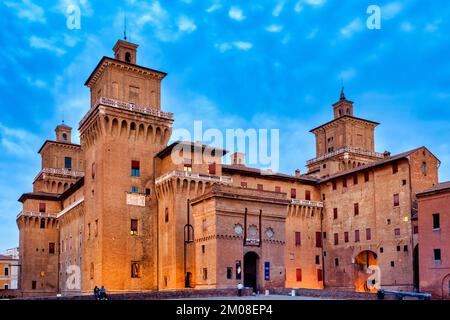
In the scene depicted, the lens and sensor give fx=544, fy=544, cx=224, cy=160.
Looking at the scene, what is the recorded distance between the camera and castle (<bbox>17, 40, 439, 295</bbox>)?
50.1 m

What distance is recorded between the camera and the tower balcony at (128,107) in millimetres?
56531

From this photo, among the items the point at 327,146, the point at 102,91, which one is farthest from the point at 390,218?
the point at 102,91

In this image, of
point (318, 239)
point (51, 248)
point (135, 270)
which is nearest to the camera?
point (135, 270)

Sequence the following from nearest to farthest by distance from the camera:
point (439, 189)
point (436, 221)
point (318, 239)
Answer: point (439, 189), point (436, 221), point (318, 239)

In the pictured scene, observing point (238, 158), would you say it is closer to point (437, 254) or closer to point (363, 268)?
point (363, 268)

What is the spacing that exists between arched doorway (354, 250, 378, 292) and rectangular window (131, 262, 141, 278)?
84.0ft

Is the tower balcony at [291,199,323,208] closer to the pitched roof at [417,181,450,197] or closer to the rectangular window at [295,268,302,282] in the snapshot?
the rectangular window at [295,268,302,282]

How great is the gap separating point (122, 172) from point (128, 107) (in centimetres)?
694

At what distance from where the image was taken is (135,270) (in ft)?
185

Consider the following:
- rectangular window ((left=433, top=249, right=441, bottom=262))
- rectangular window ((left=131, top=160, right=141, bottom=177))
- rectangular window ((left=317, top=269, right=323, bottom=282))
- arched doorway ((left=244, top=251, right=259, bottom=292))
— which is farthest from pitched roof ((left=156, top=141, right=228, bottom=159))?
rectangular window ((left=433, top=249, right=441, bottom=262))

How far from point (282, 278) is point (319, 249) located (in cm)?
2076

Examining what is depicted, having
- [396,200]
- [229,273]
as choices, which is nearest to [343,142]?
[396,200]
